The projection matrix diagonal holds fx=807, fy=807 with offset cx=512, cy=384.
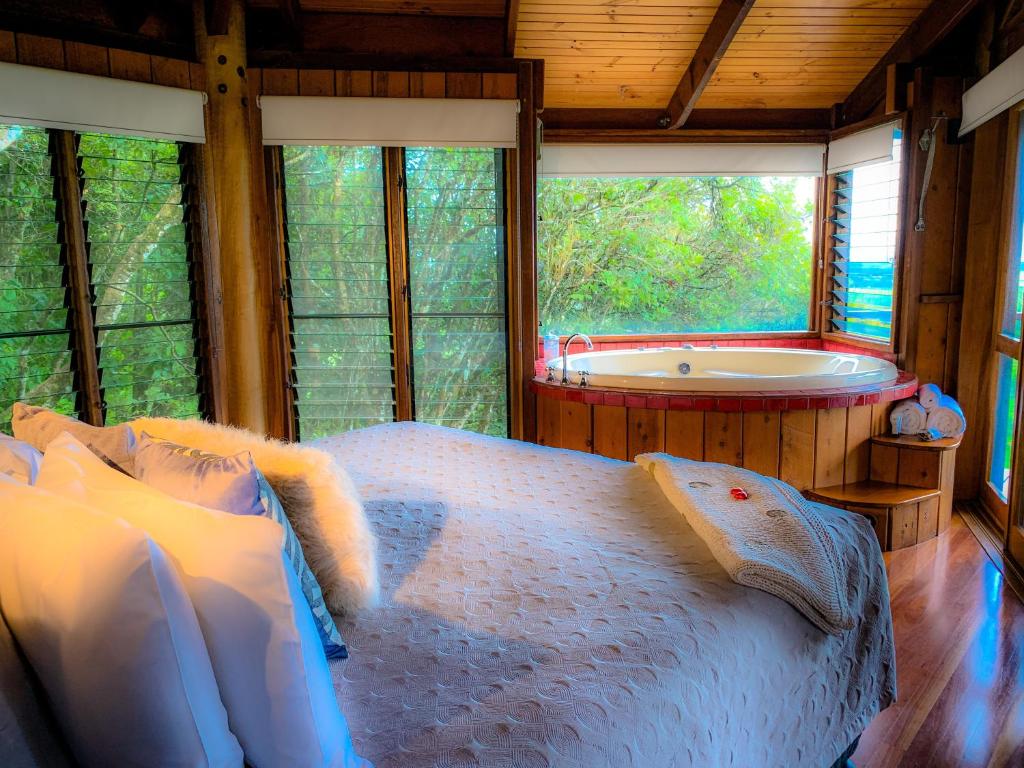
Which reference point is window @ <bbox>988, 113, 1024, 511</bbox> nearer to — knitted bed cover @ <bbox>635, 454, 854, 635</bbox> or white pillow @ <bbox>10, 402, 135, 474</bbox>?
knitted bed cover @ <bbox>635, 454, 854, 635</bbox>

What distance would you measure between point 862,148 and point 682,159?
0.98 m

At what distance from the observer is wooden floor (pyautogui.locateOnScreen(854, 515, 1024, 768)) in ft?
6.63

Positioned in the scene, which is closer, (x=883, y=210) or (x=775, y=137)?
(x=883, y=210)

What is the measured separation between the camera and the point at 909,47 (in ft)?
13.4

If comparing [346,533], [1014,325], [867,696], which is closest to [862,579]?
[867,696]

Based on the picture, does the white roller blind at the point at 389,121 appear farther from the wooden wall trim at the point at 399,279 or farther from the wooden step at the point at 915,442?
the wooden step at the point at 915,442

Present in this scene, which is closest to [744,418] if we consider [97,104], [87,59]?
[97,104]

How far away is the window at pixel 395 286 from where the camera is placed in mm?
3904

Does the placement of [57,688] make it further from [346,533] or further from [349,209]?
[349,209]

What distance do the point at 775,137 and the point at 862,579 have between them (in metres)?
3.68

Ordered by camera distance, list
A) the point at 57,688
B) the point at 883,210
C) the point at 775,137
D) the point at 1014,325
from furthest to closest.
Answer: the point at 775,137
the point at 883,210
the point at 1014,325
the point at 57,688

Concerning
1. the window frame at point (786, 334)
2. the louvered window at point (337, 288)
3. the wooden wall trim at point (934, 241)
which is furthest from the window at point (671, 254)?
the louvered window at point (337, 288)

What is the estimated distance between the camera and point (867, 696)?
1.79 metres

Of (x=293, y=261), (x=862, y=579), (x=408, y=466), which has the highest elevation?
(x=293, y=261)
